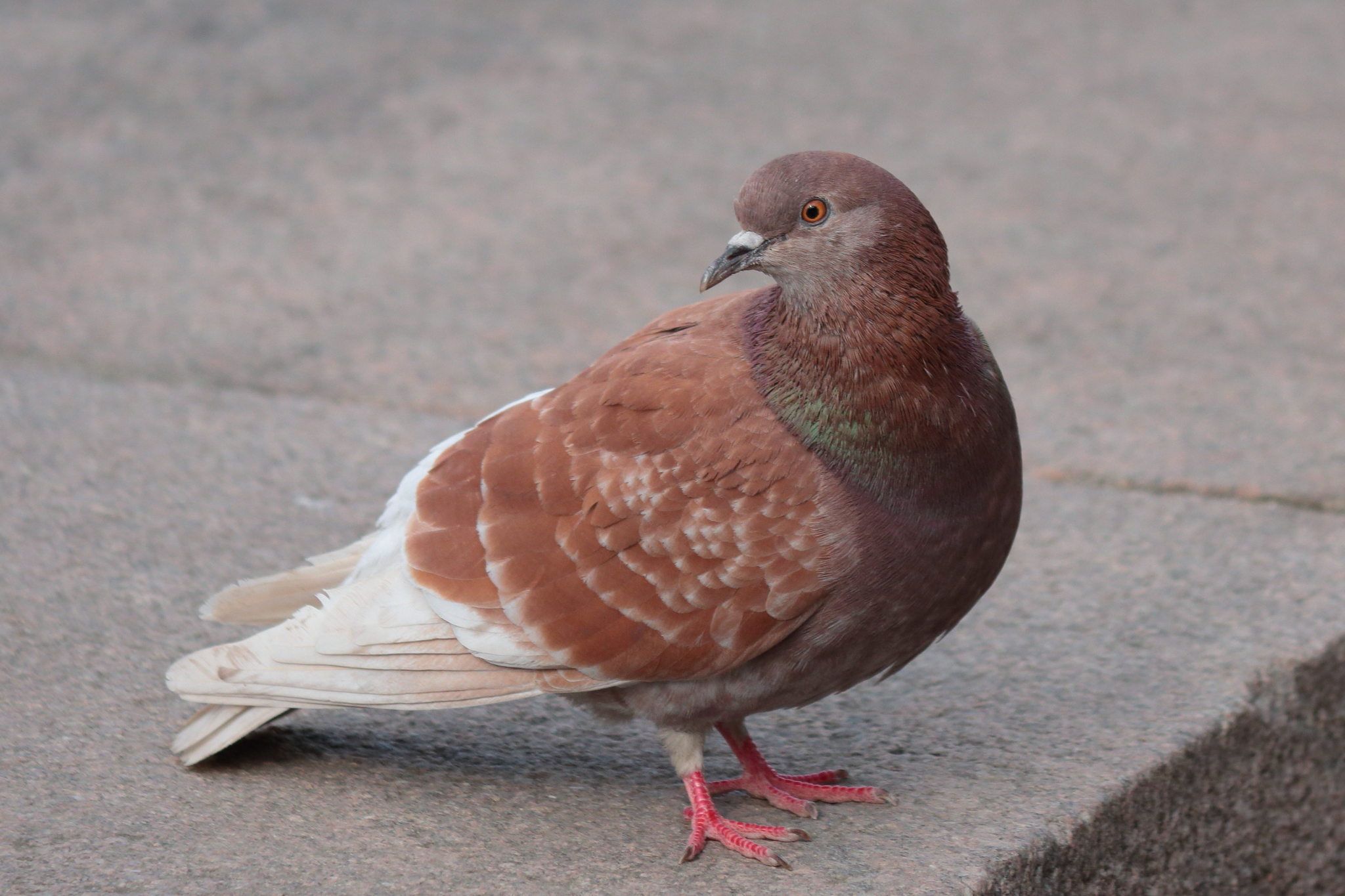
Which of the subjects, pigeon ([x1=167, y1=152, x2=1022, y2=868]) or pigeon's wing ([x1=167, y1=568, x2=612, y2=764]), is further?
pigeon's wing ([x1=167, y1=568, x2=612, y2=764])

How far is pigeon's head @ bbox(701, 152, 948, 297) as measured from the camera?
2.88 m

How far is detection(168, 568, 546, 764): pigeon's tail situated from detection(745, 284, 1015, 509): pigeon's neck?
0.70m

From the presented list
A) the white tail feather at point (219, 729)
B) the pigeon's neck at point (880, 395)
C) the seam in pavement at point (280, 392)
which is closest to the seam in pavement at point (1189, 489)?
the seam in pavement at point (280, 392)

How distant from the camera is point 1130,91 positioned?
8.43 metres

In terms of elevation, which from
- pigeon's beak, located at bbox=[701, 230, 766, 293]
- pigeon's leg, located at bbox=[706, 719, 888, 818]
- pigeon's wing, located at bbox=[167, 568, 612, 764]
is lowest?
pigeon's leg, located at bbox=[706, 719, 888, 818]

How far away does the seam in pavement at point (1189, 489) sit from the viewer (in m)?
4.46

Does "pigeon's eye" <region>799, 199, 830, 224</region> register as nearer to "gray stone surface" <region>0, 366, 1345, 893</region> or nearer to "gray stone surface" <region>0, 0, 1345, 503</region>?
"gray stone surface" <region>0, 366, 1345, 893</region>

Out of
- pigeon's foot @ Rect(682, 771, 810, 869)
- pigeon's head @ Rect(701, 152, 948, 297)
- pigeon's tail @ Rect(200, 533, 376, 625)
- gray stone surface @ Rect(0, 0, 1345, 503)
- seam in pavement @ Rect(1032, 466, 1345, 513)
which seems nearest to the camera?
pigeon's head @ Rect(701, 152, 948, 297)

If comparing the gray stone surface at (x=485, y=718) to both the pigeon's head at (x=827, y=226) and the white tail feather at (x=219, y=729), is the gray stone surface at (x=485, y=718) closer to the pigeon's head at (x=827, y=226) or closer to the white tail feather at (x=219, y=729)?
the white tail feather at (x=219, y=729)

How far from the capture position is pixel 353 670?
3.06m

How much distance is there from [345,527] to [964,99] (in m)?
5.18

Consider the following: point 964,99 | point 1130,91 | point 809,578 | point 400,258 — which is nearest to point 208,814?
point 809,578

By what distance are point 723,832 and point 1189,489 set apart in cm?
226

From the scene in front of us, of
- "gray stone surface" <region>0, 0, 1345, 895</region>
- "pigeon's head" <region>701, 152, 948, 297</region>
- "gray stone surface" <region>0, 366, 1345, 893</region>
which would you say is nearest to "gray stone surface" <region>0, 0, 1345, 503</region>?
"gray stone surface" <region>0, 0, 1345, 895</region>
